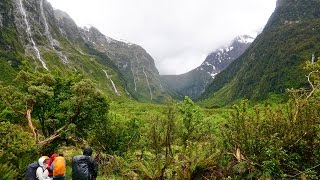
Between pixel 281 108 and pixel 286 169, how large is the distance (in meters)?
3.07

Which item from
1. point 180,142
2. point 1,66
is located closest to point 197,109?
point 180,142

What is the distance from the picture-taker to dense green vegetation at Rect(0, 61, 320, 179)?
530 inches

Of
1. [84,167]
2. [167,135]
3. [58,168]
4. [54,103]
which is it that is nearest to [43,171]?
[58,168]

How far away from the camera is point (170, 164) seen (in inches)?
637

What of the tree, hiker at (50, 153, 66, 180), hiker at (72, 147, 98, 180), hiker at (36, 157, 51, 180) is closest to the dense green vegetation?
the tree

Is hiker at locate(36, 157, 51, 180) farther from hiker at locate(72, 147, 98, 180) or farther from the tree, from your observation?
the tree

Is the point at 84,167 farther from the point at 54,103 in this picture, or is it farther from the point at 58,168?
the point at 54,103

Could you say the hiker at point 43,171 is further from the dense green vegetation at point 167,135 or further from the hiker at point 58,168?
the dense green vegetation at point 167,135

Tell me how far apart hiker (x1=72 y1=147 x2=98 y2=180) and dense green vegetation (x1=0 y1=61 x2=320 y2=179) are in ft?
9.13

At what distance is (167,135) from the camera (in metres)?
18.9

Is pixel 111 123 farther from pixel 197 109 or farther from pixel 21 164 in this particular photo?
pixel 21 164

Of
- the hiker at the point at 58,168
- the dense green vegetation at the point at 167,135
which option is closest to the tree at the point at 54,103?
the dense green vegetation at the point at 167,135

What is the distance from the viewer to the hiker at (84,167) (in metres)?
12.7

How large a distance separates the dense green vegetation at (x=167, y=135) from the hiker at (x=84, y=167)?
2783 millimetres
